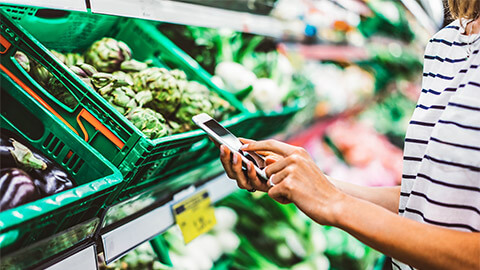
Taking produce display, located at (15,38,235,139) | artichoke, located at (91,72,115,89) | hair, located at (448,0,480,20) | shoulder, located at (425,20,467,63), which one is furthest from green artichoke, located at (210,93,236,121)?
hair, located at (448,0,480,20)

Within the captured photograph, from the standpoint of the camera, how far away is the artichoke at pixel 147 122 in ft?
3.78

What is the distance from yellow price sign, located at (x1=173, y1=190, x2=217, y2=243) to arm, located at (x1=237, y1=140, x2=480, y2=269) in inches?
19.1

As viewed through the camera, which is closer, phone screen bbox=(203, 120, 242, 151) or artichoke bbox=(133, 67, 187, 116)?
phone screen bbox=(203, 120, 242, 151)

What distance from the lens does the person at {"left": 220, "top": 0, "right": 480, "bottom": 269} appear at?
91 centimetres

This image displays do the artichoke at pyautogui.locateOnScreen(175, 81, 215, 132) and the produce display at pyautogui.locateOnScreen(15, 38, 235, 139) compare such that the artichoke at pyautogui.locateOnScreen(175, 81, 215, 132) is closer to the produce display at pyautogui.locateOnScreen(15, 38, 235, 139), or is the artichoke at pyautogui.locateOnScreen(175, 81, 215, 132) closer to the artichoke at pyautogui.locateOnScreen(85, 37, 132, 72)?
the produce display at pyautogui.locateOnScreen(15, 38, 235, 139)

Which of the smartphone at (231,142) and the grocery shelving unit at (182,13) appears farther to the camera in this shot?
the grocery shelving unit at (182,13)

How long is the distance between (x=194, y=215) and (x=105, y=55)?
0.61 meters

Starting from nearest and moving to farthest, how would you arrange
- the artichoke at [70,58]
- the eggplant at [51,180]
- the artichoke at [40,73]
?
the eggplant at [51,180]
the artichoke at [40,73]
the artichoke at [70,58]

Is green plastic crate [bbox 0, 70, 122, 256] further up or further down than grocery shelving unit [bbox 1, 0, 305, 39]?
further down

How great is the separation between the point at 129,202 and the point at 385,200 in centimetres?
79

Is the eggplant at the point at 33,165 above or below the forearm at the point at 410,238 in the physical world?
above

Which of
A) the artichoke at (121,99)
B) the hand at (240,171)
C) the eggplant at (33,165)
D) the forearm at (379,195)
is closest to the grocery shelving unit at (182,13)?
the artichoke at (121,99)

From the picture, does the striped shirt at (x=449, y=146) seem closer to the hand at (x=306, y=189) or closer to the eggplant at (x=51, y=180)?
the hand at (x=306, y=189)

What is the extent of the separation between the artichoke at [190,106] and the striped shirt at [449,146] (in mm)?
667
